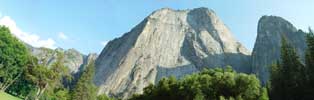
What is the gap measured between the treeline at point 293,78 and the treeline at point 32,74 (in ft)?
109

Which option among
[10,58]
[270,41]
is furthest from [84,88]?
[270,41]

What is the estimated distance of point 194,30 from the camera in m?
177

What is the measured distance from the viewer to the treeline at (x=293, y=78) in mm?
56666

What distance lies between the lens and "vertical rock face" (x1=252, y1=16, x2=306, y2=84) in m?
158

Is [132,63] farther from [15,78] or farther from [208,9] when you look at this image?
[15,78]

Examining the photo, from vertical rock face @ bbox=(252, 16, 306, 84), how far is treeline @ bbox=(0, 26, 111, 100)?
87926mm

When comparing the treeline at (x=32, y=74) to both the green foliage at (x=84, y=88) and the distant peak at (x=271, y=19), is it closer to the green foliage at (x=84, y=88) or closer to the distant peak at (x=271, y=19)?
the green foliage at (x=84, y=88)

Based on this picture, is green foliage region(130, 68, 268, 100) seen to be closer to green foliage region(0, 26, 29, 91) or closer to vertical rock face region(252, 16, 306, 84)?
green foliage region(0, 26, 29, 91)

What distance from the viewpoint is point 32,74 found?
63.8 meters

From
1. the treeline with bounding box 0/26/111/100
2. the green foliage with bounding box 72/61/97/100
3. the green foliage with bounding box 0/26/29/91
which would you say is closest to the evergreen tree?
the treeline with bounding box 0/26/111/100

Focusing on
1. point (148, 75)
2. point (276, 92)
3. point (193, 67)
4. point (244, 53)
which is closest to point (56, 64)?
point (276, 92)

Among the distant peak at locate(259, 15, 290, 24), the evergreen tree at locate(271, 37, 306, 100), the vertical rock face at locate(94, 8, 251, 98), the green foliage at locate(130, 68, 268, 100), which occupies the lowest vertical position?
the green foliage at locate(130, 68, 268, 100)

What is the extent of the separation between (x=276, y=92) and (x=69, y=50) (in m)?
33.5

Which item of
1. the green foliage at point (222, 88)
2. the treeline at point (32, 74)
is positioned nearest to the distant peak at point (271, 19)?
the treeline at point (32, 74)
